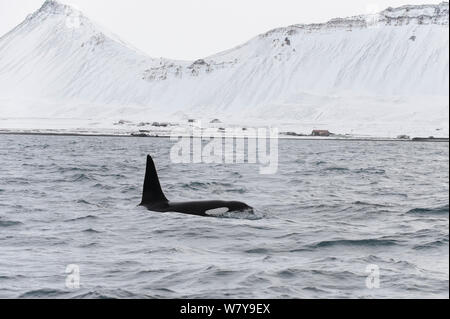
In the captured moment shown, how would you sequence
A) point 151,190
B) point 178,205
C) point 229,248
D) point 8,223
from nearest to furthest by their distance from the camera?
1. point 229,248
2. point 8,223
3. point 178,205
4. point 151,190

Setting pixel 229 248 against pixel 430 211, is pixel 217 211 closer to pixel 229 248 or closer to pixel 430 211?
pixel 229 248

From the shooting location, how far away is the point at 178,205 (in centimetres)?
2077

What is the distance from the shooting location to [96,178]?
114 feet

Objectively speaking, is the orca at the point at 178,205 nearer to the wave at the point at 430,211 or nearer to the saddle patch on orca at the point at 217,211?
the saddle patch on orca at the point at 217,211

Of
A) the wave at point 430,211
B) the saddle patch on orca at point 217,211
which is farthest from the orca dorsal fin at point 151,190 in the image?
the wave at point 430,211

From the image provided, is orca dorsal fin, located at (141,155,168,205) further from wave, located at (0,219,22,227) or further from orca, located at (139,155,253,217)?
wave, located at (0,219,22,227)

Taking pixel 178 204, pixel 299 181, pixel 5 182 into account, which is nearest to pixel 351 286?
pixel 178 204

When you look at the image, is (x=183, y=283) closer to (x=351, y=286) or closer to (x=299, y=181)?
(x=351, y=286)

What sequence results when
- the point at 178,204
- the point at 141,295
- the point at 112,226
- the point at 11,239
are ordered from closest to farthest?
the point at 141,295, the point at 11,239, the point at 112,226, the point at 178,204

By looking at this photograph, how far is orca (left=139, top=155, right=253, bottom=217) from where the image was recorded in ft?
65.6

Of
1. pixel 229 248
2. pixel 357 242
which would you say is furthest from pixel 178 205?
pixel 357 242
